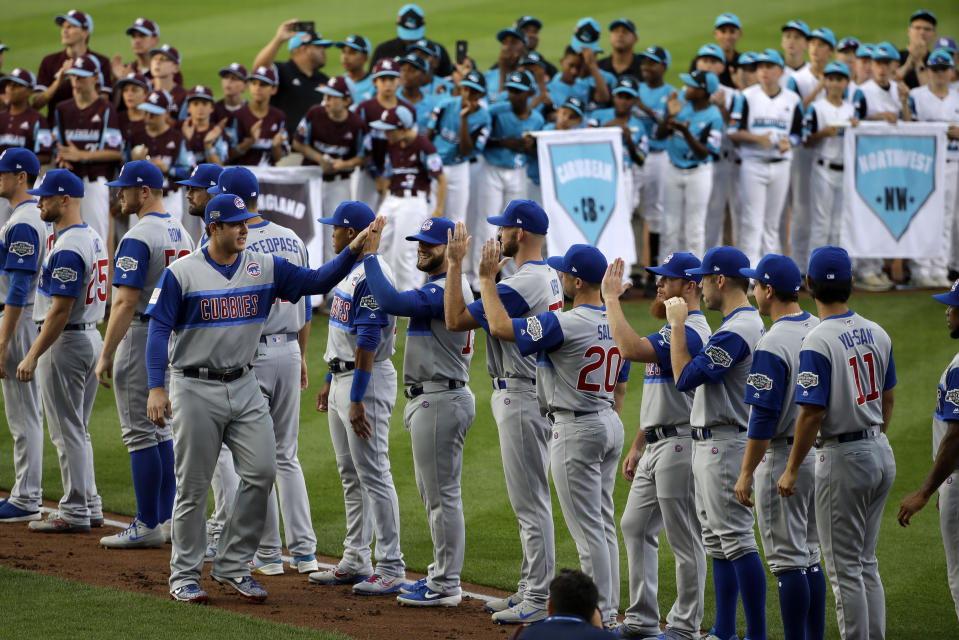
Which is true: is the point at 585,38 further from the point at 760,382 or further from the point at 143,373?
the point at 760,382

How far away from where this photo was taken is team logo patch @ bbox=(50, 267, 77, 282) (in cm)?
751

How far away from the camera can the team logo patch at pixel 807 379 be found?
5.60 m

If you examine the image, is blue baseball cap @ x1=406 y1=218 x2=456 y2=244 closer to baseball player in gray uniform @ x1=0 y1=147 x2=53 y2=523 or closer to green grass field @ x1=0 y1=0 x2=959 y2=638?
green grass field @ x1=0 y1=0 x2=959 y2=638

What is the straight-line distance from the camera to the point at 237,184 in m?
6.98

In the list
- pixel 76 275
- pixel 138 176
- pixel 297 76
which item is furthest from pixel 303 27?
pixel 76 275

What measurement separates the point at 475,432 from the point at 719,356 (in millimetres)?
4557

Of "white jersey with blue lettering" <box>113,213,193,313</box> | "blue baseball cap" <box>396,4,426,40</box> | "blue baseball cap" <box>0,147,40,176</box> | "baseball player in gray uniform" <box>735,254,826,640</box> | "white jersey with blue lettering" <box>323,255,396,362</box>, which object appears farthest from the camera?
"blue baseball cap" <box>396,4,426,40</box>

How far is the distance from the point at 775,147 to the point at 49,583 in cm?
893

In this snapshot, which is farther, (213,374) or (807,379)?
(213,374)

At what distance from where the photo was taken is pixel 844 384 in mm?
5691

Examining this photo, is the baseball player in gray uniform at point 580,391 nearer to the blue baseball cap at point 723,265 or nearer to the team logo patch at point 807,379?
the blue baseball cap at point 723,265

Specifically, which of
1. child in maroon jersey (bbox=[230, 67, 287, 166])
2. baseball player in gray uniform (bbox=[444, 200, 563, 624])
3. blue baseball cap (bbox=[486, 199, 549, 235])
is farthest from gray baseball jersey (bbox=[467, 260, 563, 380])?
child in maroon jersey (bbox=[230, 67, 287, 166])

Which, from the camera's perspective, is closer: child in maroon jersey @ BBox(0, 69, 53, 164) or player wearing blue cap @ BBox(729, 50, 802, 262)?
child in maroon jersey @ BBox(0, 69, 53, 164)

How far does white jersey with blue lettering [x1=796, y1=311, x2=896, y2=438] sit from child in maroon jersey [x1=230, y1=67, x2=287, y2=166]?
7.64 metres
